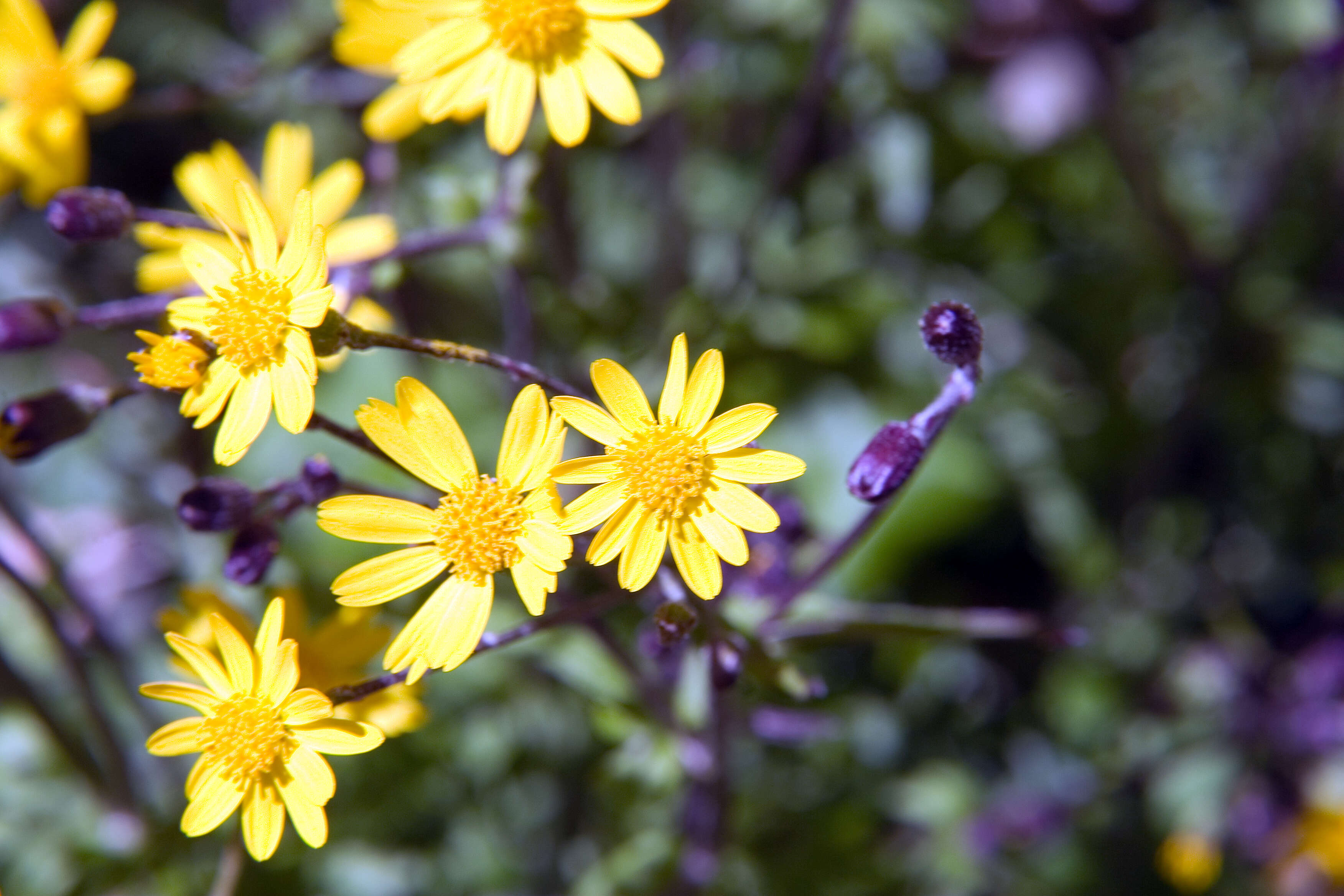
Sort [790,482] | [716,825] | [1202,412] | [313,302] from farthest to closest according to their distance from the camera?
[1202,412], [790,482], [716,825], [313,302]

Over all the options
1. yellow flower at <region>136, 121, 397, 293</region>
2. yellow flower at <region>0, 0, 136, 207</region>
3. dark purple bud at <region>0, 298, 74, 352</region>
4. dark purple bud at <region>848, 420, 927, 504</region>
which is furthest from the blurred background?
dark purple bud at <region>848, 420, 927, 504</region>

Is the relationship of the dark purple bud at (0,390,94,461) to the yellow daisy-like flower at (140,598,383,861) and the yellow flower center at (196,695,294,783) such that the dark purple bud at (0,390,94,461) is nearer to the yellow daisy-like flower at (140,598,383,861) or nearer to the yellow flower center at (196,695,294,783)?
the yellow daisy-like flower at (140,598,383,861)

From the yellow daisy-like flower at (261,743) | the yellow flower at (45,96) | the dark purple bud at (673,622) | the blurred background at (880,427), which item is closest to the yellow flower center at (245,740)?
the yellow daisy-like flower at (261,743)

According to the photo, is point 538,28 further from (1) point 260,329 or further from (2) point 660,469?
(2) point 660,469

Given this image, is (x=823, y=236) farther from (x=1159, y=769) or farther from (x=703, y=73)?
(x=1159, y=769)

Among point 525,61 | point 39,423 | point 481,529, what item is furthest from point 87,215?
point 481,529

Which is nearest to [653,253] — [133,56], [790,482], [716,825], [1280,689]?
[790,482]
